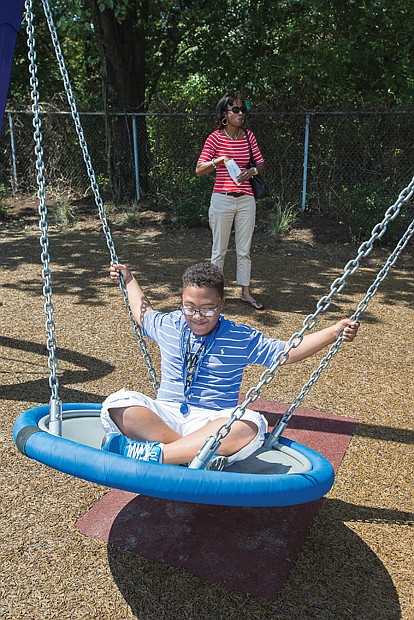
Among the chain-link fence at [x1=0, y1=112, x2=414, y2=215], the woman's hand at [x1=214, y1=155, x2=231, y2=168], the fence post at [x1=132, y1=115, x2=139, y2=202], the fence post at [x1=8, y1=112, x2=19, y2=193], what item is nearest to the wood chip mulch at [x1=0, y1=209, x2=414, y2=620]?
the woman's hand at [x1=214, y1=155, x2=231, y2=168]

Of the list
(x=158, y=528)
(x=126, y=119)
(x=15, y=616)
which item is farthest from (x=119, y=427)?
(x=126, y=119)

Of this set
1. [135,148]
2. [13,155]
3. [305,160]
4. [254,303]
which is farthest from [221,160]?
[13,155]

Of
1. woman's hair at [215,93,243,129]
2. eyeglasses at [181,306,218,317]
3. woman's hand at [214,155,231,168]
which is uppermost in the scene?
woman's hair at [215,93,243,129]

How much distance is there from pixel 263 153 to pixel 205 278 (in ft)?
29.1

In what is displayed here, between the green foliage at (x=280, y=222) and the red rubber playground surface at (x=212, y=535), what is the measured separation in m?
6.94

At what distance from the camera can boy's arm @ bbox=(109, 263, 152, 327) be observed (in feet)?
9.96

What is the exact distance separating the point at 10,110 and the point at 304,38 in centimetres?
606

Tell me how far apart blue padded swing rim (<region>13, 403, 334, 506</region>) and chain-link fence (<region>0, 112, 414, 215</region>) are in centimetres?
788

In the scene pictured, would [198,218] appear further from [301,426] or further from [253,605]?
[253,605]

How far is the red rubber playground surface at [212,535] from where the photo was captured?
8.04 feet

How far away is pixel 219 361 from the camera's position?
273 cm

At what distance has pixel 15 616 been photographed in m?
2.22

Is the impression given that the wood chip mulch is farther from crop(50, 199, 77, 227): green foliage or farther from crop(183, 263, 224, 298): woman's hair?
crop(50, 199, 77, 227): green foliage

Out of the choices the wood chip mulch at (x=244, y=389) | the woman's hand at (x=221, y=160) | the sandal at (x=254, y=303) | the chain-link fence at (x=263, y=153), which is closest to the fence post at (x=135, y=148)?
the chain-link fence at (x=263, y=153)
